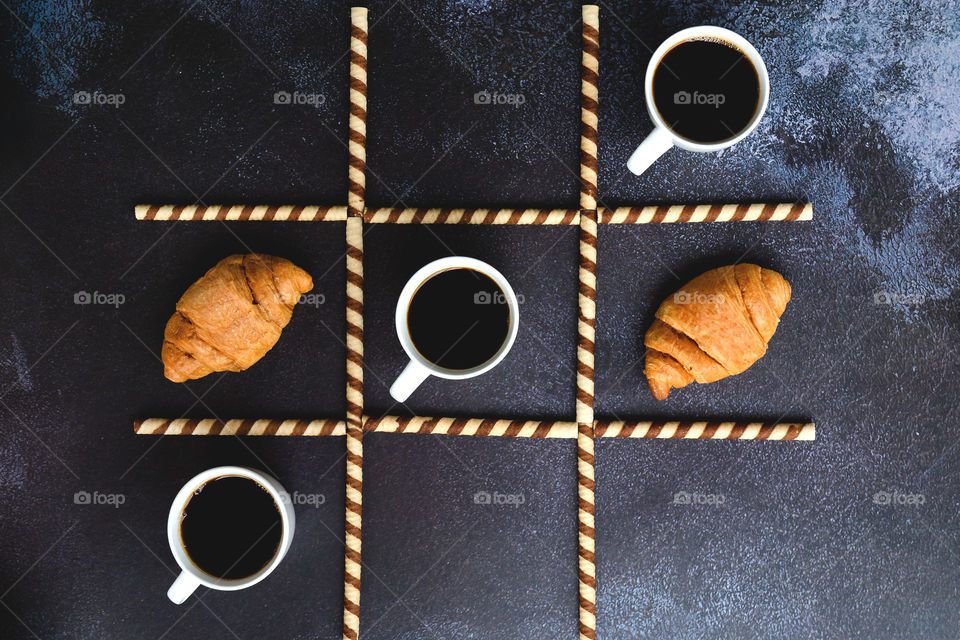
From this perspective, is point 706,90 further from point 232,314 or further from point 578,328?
point 232,314

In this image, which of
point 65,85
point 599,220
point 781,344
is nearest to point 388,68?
point 599,220

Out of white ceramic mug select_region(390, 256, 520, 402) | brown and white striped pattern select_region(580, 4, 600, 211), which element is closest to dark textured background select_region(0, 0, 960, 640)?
brown and white striped pattern select_region(580, 4, 600, 211)

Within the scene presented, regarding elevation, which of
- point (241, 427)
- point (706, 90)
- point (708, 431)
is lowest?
point (241, 427)

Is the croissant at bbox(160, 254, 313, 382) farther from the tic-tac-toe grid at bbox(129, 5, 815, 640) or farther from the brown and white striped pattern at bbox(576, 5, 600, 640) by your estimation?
the brown and white striped pattern at bbox(576, 5, 600, 640)

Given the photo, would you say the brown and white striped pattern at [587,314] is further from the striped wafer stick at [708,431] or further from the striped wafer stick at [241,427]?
the striped wafer stick at [241,427]

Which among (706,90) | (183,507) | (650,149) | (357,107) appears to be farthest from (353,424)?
(706,90)

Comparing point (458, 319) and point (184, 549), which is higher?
point (458, 319)
